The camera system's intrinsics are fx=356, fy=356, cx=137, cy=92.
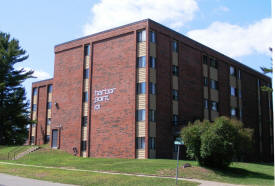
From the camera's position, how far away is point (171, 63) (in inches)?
1379

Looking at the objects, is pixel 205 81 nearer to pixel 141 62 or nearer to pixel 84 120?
pixel 141 62

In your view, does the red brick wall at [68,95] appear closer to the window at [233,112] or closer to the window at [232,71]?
the window at [233,112]

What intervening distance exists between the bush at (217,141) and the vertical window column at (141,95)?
8.31 m

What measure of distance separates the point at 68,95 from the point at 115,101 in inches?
301

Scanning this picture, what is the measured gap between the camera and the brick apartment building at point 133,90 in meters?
32.2

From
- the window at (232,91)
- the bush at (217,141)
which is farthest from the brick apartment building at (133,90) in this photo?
the bush at (217,141)

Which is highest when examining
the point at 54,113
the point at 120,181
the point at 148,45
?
the point at 148,45

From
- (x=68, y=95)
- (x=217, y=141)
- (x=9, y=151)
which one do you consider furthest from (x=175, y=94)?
(x=9, y=151)

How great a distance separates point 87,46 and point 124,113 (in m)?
9.78

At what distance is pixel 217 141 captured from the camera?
2208 centimetres

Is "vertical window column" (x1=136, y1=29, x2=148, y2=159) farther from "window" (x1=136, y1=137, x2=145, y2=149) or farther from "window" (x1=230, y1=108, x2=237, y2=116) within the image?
"window" (x1=230, y1=108, x2=237, y2=116)

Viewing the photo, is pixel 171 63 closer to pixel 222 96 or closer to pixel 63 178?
pixel 222 96

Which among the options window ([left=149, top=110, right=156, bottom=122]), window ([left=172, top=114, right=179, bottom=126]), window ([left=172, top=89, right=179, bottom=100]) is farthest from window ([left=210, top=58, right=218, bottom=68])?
window ([left=149, top=110, right=156, bottom=122])

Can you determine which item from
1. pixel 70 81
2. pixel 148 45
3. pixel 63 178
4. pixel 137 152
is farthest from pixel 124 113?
pixel 63 178
